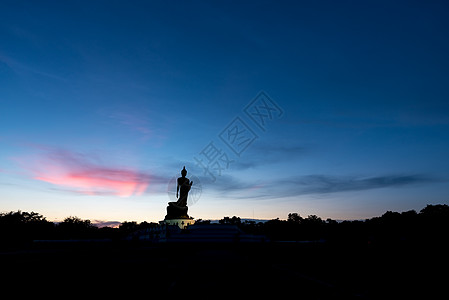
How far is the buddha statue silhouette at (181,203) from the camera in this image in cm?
5375

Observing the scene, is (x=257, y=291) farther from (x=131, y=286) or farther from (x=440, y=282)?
(x=440, y=282)

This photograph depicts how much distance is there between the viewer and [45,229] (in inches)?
2276

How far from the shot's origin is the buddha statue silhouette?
176 feet

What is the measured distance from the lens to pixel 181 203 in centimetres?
5544

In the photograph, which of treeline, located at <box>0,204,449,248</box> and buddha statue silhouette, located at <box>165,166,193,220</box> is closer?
treeline, located at <box>0,204,449,248</box>

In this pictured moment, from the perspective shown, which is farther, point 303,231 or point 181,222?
point 303,231

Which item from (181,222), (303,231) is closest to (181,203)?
(181,222)

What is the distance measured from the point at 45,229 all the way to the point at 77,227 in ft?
77.5

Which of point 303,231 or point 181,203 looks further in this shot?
point 303,231

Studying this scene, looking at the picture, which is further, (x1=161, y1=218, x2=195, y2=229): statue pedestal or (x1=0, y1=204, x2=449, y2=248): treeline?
(x1=161, y1=218, x2=195, y2=229): statue pedestal

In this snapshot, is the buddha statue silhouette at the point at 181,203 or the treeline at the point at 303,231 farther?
the buddha statue silhouette at the point at 181,203

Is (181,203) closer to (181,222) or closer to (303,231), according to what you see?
(181,222)

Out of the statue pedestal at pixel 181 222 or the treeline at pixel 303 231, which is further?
the statue pedestal at pixel 181 222

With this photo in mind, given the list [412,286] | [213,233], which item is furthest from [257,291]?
[213,233]
